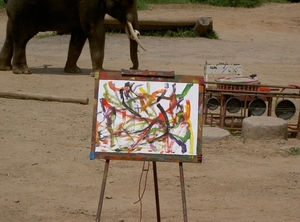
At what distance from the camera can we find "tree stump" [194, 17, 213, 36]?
1938 cm

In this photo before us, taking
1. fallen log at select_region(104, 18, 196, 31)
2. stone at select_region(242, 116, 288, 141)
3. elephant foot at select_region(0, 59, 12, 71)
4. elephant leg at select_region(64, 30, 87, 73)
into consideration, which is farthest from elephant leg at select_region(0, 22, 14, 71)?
stone at select_region(242, 116, 288, 141)

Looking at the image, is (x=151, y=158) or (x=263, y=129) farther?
(x=263, y=129)

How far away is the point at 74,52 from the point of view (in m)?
14.1

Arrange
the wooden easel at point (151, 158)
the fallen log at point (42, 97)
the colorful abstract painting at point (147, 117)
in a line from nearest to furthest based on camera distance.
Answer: the wooden easel at point (151, 158), the colorful abstract painting at point (147, 117), the fallen log at point (42, 97)

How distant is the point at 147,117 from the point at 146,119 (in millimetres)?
16

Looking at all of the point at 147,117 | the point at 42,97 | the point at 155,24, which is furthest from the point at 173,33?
the point at 147,117

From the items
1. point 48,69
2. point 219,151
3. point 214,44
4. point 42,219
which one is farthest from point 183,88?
point 214,44

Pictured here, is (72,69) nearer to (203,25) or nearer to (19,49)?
(19,49)

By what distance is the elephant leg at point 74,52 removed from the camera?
1412cm

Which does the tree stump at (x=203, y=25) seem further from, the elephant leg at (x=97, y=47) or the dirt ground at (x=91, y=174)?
the elephant leg at (x=97, y=47)

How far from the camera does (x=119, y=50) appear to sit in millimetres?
17484

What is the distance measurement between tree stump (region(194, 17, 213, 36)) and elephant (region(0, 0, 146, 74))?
573cm

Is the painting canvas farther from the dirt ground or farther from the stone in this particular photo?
the stone

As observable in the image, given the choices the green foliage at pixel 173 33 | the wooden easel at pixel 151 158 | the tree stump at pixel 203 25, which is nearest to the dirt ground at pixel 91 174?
the wooden easel at pixel 151 158
